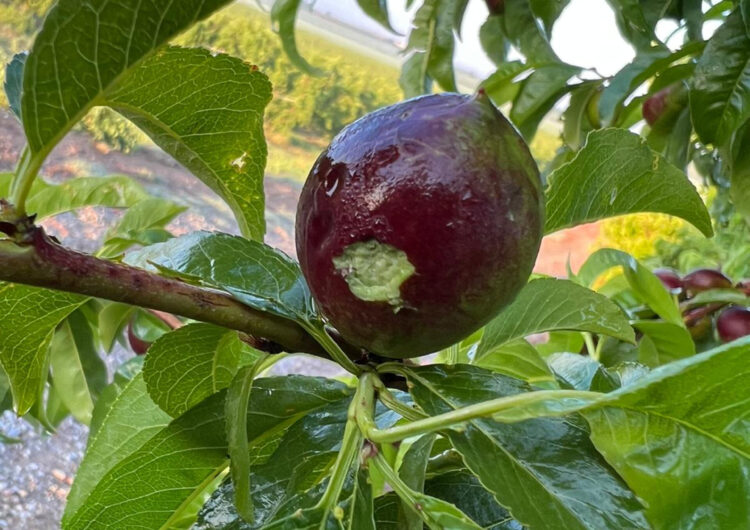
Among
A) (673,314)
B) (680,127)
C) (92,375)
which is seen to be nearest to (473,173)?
(673,314)

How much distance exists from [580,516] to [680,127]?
65 centimetres

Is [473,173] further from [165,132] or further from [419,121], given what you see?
[165,132]

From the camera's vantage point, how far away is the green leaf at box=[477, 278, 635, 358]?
0.43m

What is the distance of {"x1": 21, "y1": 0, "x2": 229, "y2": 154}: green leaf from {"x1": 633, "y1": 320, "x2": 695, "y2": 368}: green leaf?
1.63ft

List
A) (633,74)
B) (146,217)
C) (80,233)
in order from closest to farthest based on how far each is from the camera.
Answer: (633,74), (146,217), (80,233)

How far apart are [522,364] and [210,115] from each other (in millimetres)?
360

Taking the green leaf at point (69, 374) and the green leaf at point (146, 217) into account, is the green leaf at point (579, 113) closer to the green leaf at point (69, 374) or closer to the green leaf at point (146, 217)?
the green leaf at point (146, 217)

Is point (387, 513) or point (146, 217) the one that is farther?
point (146, 217)

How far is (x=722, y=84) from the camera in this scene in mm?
600

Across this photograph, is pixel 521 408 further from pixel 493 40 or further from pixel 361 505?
pixel 493 40

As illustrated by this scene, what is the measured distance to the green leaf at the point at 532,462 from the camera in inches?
11.5

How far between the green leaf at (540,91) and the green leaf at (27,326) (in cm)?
63

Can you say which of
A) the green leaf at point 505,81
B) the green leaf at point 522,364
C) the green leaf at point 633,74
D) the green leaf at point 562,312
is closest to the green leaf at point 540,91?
the green leaf at point 505,81

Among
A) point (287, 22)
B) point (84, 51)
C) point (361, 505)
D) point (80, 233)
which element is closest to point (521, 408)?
point (361, 505)
